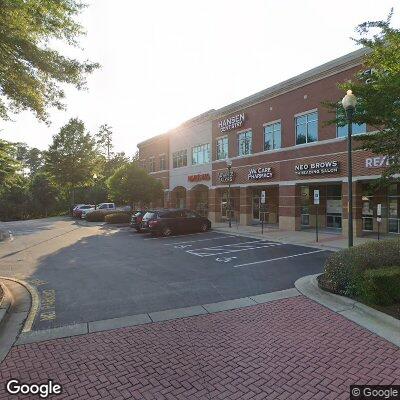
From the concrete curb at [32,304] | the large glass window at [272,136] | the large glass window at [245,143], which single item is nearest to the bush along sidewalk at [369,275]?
the concrete curb at [32,304]

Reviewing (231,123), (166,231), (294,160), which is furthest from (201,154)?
(166,231)

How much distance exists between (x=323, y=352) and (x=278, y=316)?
5.29 feet

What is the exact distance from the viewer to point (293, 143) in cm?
2258

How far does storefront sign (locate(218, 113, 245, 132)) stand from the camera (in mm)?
27031

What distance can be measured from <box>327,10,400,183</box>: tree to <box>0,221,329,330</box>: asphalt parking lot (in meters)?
4.47

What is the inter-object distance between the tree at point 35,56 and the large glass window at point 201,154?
68.6 ft

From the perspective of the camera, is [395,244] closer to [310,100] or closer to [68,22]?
[68,22]

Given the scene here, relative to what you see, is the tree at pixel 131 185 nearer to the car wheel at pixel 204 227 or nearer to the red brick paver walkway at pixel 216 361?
the car wheel at pixel 204 227

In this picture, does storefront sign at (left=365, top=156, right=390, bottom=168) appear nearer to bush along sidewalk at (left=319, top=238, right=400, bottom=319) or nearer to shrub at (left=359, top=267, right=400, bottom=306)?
bush along sidewalk at (left=319, top=238, right=400, bottom=319)

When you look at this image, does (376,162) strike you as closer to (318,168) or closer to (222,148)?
(318,168)

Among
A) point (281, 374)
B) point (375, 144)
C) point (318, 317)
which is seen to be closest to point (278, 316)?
point (318, 317)

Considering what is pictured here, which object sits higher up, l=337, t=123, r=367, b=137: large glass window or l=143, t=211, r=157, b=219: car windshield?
l=337, t=123, r=367, b=137: large glass window

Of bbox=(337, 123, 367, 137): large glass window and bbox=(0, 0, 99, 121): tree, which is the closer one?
bbox=(0, 0, 99, 121): tree

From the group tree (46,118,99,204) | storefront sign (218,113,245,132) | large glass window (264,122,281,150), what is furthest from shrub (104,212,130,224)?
Answer: tree (46,118,99,204)
